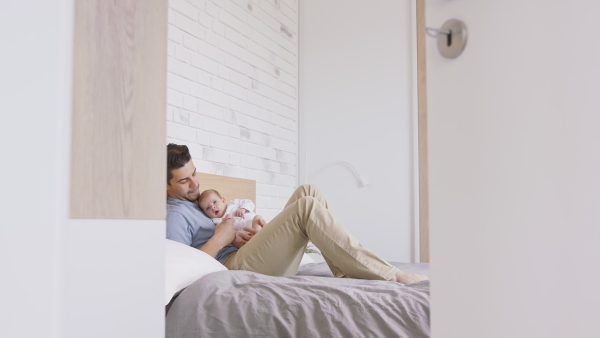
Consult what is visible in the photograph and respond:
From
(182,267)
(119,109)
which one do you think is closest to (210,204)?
(182,267)

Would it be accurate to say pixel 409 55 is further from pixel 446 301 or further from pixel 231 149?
pixel 446 301

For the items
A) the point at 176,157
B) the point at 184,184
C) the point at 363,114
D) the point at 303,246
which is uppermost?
the point at 363,114

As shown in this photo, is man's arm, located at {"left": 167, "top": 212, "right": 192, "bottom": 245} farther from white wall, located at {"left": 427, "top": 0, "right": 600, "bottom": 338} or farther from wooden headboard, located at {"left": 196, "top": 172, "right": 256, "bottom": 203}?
white wall, located at {"left": 427, "top": 0, "right": 600, "bottom": 338}

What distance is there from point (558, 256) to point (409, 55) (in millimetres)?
3604

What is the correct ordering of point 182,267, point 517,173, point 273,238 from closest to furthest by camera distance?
point 517,173
point 182,267
point 273,238

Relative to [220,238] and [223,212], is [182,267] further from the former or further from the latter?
[223,212]

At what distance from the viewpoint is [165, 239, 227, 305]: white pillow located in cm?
196

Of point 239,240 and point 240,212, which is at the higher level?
point 240,212

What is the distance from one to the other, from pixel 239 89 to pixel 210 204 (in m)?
1.08

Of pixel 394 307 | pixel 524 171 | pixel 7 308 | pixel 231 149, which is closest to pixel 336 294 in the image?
pixel 394 307

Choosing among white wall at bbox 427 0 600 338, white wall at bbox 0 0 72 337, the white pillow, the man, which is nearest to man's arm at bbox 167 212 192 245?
the man

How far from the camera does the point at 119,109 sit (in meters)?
1.05

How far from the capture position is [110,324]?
3.32ft

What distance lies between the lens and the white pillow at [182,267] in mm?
1964
